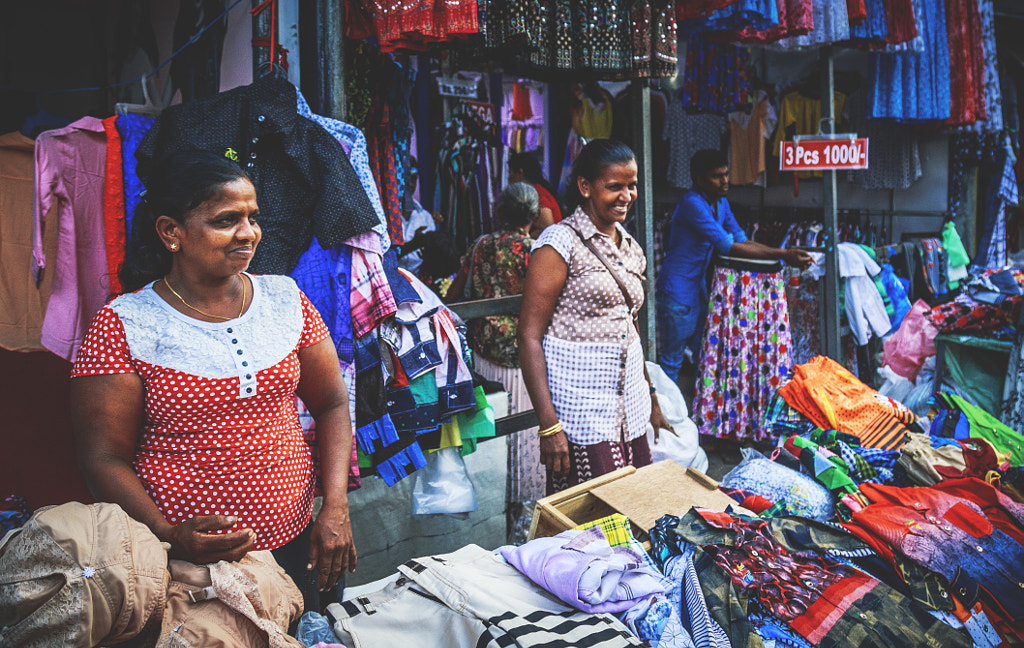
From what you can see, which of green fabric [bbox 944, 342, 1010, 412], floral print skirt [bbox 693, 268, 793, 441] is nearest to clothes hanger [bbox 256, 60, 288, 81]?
floral print skirt [bbox 693, 268, 793, 441]

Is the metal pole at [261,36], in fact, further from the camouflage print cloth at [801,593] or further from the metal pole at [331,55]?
the camouflage print cloth at [801,593]

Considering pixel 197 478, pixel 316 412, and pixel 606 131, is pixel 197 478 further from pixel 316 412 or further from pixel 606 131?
pixel 606 131

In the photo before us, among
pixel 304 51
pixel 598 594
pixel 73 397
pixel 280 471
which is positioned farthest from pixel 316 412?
pixel 304 51

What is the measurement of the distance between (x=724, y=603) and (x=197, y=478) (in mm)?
1370

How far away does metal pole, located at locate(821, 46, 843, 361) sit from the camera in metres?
5.64

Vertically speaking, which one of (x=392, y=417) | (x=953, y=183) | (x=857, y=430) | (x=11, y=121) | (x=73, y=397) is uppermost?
(x=11, y=121)

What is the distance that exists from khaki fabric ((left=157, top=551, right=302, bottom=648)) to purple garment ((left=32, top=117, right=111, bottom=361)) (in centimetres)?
172

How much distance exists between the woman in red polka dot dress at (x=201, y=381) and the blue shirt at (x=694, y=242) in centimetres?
387

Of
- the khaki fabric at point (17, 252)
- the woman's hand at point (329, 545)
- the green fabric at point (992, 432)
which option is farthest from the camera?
the green fabric at point (992, 432)

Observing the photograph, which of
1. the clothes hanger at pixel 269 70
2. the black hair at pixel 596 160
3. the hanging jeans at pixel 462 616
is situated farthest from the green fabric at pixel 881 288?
the hanging jeans at pixel 462 616

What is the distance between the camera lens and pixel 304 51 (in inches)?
120

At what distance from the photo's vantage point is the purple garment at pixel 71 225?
2648 mm

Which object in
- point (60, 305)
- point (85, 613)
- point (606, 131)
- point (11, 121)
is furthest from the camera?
point (606, 131)

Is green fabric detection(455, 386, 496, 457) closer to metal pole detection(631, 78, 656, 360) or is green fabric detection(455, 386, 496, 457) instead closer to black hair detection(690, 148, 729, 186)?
metal pole detection(631, 78, 656, 360)
